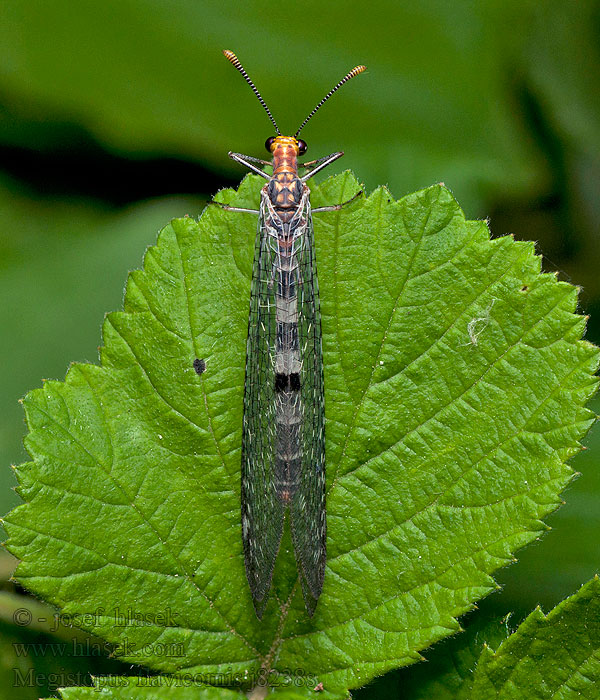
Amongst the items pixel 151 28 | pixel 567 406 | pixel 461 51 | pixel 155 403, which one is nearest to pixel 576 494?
pixel 567 406

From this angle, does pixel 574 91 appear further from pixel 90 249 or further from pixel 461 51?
pixel 90 249

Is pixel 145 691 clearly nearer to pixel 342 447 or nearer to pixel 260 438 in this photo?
pixel 260 438

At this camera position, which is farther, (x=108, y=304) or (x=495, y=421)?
(x=108, y=304)

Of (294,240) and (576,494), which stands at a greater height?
(294,240)

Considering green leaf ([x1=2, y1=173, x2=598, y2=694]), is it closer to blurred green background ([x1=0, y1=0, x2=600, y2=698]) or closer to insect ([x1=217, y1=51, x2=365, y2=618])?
insect ([x1=217, y1=51, x2=365, y2=618])

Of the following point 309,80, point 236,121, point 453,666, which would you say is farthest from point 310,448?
point 309,80

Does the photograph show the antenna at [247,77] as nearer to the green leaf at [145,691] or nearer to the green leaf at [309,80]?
the green leaf at [309,80]
